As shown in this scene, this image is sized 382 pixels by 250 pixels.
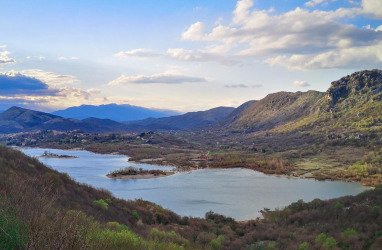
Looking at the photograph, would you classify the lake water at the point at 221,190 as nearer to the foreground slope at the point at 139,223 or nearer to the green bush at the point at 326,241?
the foreground slope at the point at 139,223

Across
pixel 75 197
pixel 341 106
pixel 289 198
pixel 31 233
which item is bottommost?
pixel 289 198

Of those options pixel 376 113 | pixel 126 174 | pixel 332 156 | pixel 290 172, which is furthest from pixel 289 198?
pixel 376 113

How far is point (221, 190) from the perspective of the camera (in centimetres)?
6581

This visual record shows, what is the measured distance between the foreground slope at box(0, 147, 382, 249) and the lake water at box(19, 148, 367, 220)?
11232 mm

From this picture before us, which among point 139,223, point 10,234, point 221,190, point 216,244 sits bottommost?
point 221,190

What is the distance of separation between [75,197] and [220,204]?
105 ft

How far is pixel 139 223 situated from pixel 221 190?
131 feet

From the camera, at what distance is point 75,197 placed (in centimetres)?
2427

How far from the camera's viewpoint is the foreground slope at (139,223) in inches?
250

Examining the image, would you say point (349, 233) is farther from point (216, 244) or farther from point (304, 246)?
point (216, 244)

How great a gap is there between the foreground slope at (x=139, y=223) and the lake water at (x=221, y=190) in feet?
36.9

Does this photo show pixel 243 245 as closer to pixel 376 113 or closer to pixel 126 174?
pixel 126 174

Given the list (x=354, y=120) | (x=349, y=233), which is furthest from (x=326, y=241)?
(x=354, y=120)

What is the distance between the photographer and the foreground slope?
6.36 metres
